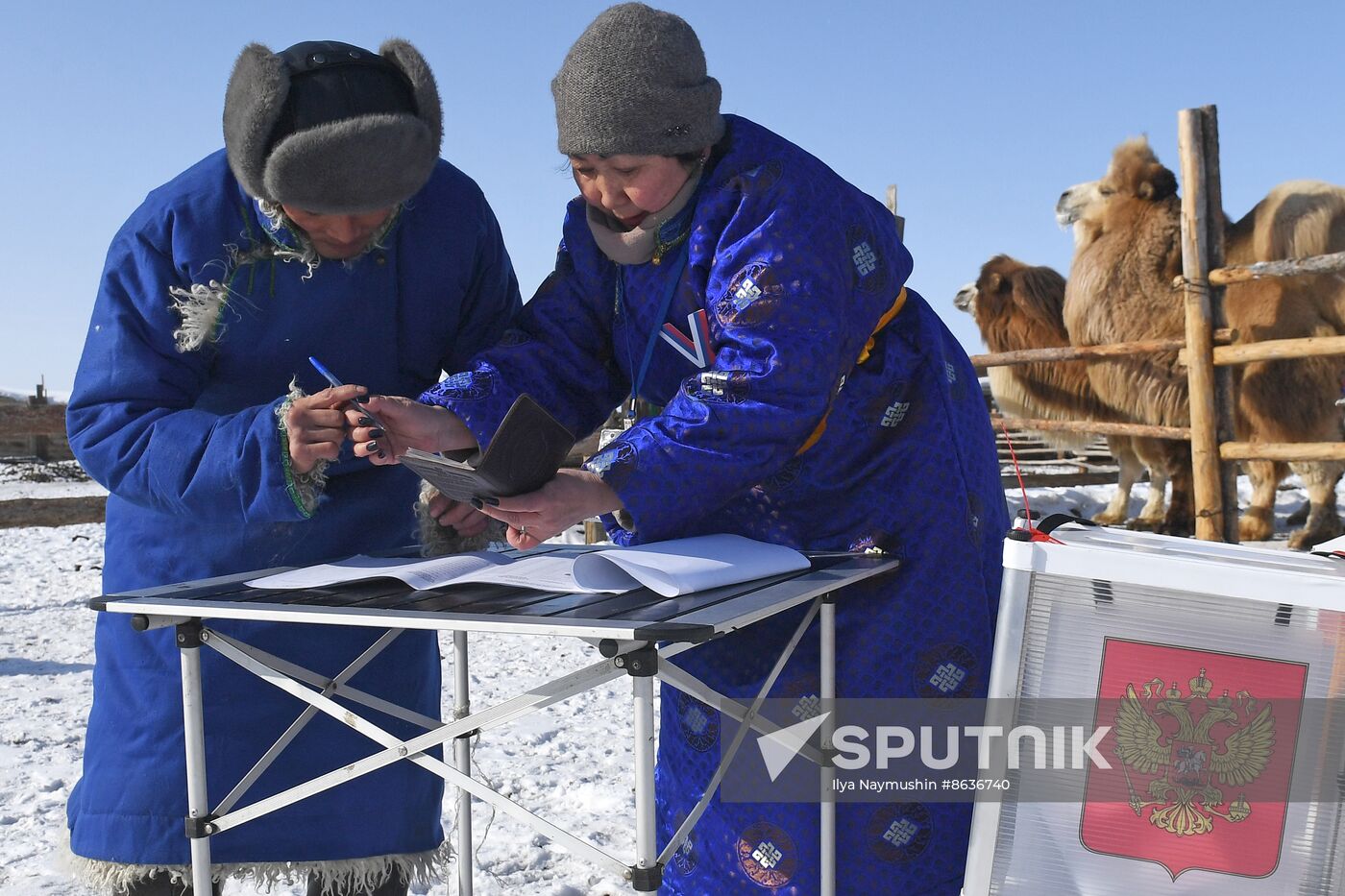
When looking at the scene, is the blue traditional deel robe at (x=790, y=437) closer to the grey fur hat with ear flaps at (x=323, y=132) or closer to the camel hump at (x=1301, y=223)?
the grey fur hat with ear flaps at (x=323, y=132)

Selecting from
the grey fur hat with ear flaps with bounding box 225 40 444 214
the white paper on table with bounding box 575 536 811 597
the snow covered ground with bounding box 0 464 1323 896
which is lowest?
the snow covered ground with bounding box 0 464 1323 896

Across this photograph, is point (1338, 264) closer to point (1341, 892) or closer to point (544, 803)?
point (544, 803)

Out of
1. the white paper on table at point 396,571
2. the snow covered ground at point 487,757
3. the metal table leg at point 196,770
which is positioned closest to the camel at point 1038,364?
the snow covered ground at point 487,757

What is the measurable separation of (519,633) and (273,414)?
63 cm

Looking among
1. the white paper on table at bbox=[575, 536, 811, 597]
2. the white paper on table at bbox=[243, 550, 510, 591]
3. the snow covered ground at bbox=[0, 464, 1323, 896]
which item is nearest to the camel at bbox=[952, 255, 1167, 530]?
the snow covered ground at bbox=[0, 464, 1323, 896]

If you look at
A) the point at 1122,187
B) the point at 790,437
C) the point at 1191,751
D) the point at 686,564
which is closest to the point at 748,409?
the point at 790,437

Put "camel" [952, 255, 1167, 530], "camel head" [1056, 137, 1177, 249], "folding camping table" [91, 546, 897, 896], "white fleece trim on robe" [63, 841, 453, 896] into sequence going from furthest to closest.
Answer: "camel" [952, 255, 1167, 530]
"camel head" [1056, 137, 1177, 249]
"white fleece trim on robe" [63, 841, 453, 896]
"folding camping table" [91, 546, 897, 896]

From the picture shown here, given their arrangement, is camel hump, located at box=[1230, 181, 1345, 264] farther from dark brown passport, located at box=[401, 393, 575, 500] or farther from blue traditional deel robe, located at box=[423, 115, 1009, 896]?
dark brown passport, located at box=[401, 393, 575, 500]

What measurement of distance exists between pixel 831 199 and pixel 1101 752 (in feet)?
2.68

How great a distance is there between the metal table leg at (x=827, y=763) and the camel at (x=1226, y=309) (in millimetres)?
5592

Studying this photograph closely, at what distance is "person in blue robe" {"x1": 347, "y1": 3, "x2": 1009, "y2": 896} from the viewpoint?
150 cm

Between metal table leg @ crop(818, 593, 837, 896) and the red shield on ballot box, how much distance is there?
0.39 metres

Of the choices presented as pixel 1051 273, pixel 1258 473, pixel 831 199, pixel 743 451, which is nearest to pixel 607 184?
pixel 831 199

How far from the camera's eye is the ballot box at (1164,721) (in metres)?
1.29
